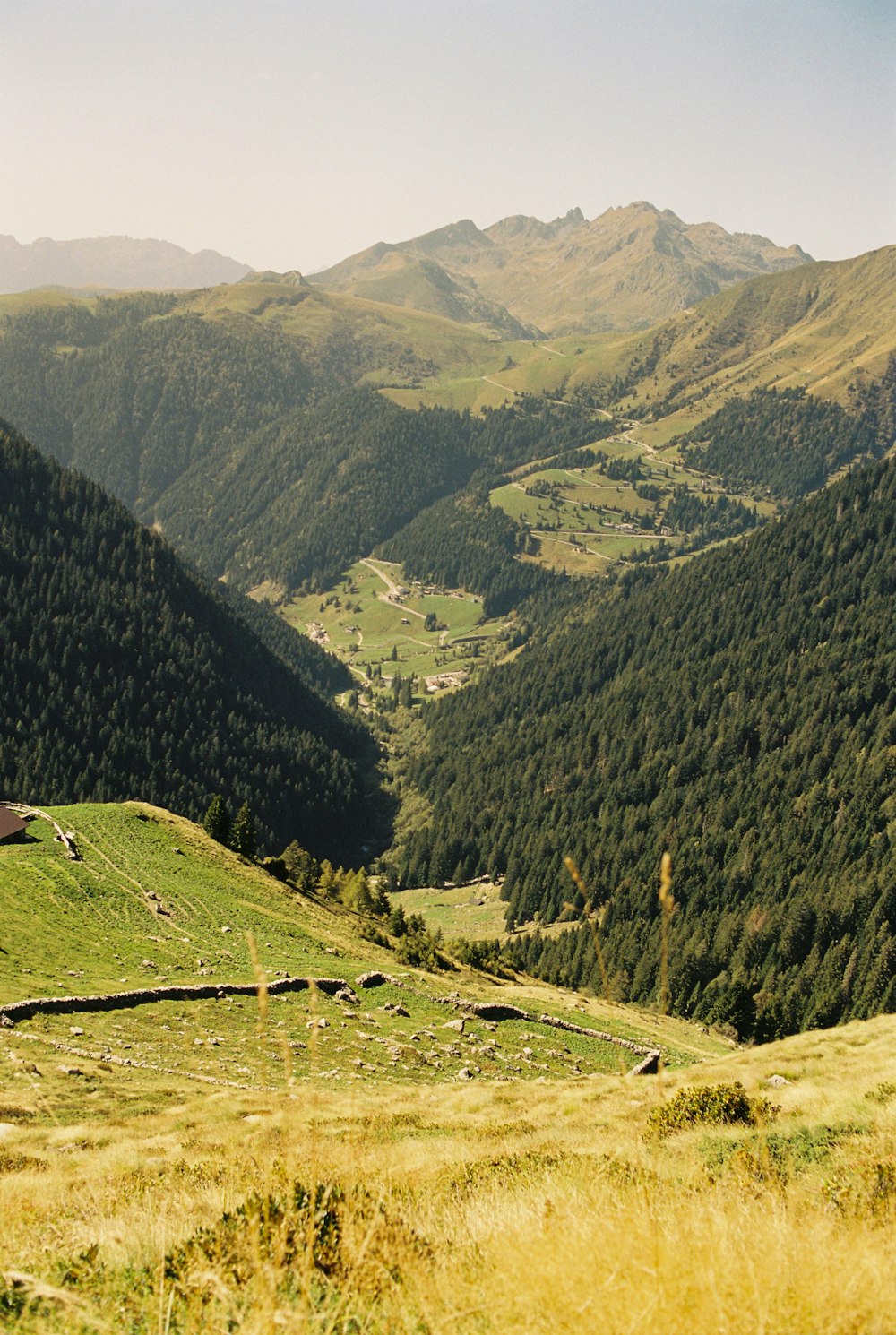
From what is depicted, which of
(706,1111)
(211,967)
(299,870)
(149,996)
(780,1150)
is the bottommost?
(299,870)

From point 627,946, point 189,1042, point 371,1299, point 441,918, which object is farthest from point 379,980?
point 441,918

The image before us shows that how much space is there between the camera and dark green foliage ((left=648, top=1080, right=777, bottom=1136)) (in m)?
22.0

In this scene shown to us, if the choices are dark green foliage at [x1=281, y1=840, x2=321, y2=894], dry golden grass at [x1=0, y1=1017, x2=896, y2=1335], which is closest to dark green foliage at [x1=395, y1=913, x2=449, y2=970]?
dark green foliage at [x1=281, y1=840, x2=321, y2=894]

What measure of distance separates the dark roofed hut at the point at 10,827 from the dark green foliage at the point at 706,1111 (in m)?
64.1

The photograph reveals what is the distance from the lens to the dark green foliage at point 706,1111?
72.3ft

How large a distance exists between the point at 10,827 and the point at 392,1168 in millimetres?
64128

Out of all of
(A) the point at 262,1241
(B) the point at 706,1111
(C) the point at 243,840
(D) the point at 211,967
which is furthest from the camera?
(C) the point at 243,840

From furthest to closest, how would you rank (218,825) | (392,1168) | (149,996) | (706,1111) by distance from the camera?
(218,825)
(149,996)
(706,1111)
(392,1168)

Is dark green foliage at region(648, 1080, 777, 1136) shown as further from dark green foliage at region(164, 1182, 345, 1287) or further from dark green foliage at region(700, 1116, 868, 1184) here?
dark green foliage at region(164, 1182, 345, 1287)

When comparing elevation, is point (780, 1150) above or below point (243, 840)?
above

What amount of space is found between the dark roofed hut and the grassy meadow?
8076 millimetres

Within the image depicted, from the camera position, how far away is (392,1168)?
17.6 m

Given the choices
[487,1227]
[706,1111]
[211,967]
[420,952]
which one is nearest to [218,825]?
[420,952]

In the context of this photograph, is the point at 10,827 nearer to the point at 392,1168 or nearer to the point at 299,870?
the point at 299,870
